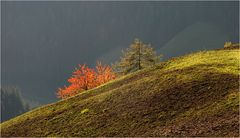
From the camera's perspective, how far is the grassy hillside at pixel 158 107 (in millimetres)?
21828

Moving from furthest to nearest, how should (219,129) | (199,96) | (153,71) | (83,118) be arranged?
(153,71)
(83,118)
(199,96)
(219,129)

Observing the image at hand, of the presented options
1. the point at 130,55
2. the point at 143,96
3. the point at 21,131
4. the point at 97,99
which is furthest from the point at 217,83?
the point at 130,55

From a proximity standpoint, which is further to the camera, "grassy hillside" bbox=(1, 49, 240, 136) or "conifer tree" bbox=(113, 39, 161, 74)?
"conifer tree" bbox=(113, 39, 161, 74)

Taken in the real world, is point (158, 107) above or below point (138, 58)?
below

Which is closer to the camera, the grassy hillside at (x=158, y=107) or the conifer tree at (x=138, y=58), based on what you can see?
the grassy hillside at (x=158, y=107)

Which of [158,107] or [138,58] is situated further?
[138,58]

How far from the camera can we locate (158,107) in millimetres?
25266

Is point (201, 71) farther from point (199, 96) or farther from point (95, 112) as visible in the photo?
point (95, 112)

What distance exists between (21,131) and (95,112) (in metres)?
5.94

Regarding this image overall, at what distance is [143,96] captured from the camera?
2770cm

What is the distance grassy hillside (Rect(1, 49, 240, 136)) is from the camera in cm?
2183

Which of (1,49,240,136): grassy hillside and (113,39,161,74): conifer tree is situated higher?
(113,39,161,74): conifer tree

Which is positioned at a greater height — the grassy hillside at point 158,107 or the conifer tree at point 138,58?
the conifer tree at point 138,58

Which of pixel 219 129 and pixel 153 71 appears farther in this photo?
pixel 153 71
